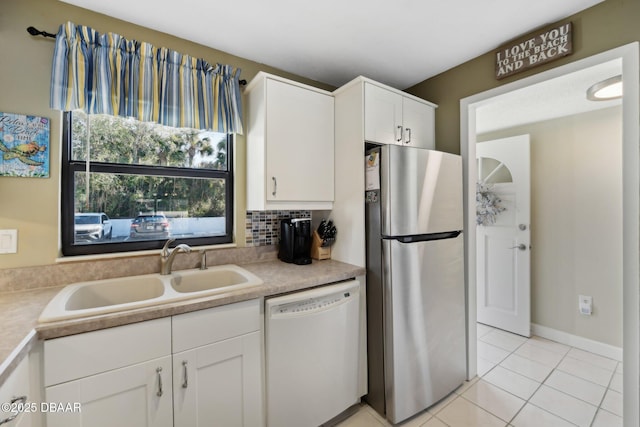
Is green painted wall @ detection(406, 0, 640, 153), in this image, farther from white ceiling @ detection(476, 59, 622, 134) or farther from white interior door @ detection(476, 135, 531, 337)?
white interior door @ detection(476, 135, 531, 337)

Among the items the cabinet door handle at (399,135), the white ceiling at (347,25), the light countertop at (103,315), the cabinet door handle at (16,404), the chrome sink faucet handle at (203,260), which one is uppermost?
the white ceiling at (347,25)

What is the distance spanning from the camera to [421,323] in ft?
5.78

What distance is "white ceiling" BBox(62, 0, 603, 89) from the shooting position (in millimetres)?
1492

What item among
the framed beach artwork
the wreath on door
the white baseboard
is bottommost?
the white baseboard

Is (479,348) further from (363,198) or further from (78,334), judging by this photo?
(78,334)

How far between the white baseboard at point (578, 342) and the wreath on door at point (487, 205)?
1168 mm

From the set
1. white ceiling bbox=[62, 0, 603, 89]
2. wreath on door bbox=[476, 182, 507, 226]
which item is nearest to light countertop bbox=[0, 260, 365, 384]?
white ceiling bbox=[62, 0, 603, 89]

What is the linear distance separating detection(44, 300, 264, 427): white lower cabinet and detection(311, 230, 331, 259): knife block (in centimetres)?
77

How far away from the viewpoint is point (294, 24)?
5.38 feet

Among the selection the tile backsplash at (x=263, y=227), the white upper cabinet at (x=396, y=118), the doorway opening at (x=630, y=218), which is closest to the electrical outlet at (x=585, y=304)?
the doorway opening at (x=630, y=218)

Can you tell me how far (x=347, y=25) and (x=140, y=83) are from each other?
1272 millimetres

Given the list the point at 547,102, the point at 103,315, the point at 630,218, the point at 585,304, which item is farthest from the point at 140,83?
the point at 585,304

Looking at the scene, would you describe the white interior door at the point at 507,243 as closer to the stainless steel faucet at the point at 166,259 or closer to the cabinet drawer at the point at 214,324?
the cabinet drawer at the point at 214,324

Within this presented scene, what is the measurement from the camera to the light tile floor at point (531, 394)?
1.70 metres
